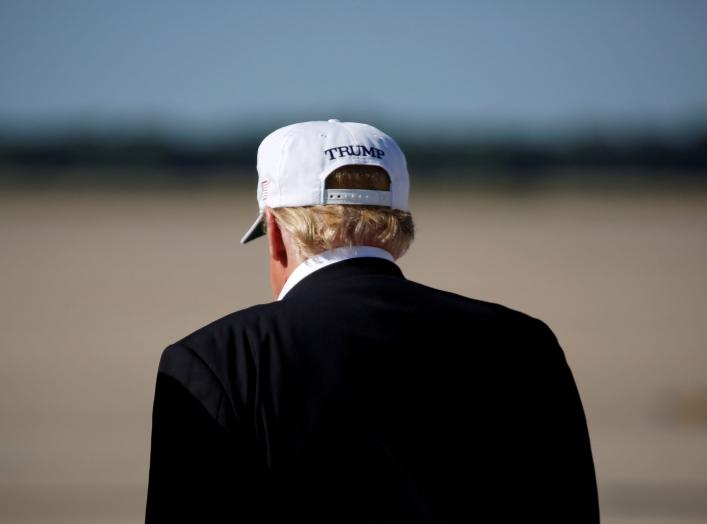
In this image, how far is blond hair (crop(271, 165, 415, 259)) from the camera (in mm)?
2117

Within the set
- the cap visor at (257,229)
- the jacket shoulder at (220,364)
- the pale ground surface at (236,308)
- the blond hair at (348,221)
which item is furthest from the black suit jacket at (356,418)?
the pale ground surface at (236,308)

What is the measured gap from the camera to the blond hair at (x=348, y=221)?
2.12m

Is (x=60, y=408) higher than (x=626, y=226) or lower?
lower

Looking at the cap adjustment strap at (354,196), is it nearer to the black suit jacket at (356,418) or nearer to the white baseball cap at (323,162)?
the white baseball cap at (323,162)

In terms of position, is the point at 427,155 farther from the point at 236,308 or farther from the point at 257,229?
the point at 257,229

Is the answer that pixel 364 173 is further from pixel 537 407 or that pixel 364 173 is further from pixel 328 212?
pixel 537 407

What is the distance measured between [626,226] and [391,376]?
27.1m

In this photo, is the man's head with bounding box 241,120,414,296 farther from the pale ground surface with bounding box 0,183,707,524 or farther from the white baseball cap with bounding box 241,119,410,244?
the pale ground surface with bounding box 0,183,707,524

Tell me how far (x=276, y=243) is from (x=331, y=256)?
151mm

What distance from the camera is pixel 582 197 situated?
36.6 metres

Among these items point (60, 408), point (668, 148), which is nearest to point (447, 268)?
point (60, 408)

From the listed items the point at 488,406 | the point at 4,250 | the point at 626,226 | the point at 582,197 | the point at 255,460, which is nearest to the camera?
the point at 255,460

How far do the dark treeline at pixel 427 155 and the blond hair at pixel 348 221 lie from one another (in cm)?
4456

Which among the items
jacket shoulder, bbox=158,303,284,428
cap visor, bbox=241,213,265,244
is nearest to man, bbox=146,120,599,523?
jacket shoulder, bbox=158,303,284,428
